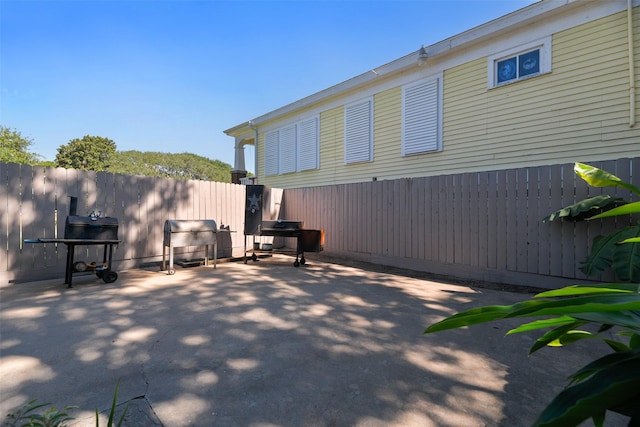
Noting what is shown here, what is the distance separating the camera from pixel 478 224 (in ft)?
18.6

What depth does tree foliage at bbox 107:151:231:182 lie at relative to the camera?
94.0ft

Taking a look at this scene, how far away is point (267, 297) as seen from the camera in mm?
4234

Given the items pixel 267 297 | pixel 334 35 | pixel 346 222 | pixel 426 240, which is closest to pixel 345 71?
pixel 334 35

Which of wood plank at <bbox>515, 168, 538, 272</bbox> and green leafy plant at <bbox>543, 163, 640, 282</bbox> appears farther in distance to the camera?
wood plank at <bbox>515, 168, 538, 272</bbox>

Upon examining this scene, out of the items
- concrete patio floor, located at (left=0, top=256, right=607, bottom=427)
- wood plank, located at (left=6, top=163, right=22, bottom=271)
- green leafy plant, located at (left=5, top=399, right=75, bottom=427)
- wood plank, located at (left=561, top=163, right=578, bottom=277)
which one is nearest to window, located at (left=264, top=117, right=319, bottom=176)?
wood plank, located at (left=561, top=163, right=578, bottom=277)

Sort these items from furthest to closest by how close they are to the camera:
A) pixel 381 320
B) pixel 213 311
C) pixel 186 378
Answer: pixel 213 311, pixel 381 320, pixel 186 378

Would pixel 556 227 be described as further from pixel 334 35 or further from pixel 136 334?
pixel 334 35

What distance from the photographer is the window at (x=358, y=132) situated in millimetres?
9484

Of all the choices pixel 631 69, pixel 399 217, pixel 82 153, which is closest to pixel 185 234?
pixel 399 217

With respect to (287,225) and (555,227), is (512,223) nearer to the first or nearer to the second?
(555,227)

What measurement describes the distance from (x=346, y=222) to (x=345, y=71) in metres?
5.47

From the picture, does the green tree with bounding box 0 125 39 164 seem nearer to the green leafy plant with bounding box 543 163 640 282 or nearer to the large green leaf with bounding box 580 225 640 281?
the green leafy plant with bounding box 543 163 640 282

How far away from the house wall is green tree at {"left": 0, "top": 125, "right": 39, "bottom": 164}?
20784 mm

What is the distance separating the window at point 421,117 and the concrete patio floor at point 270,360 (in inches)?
196
